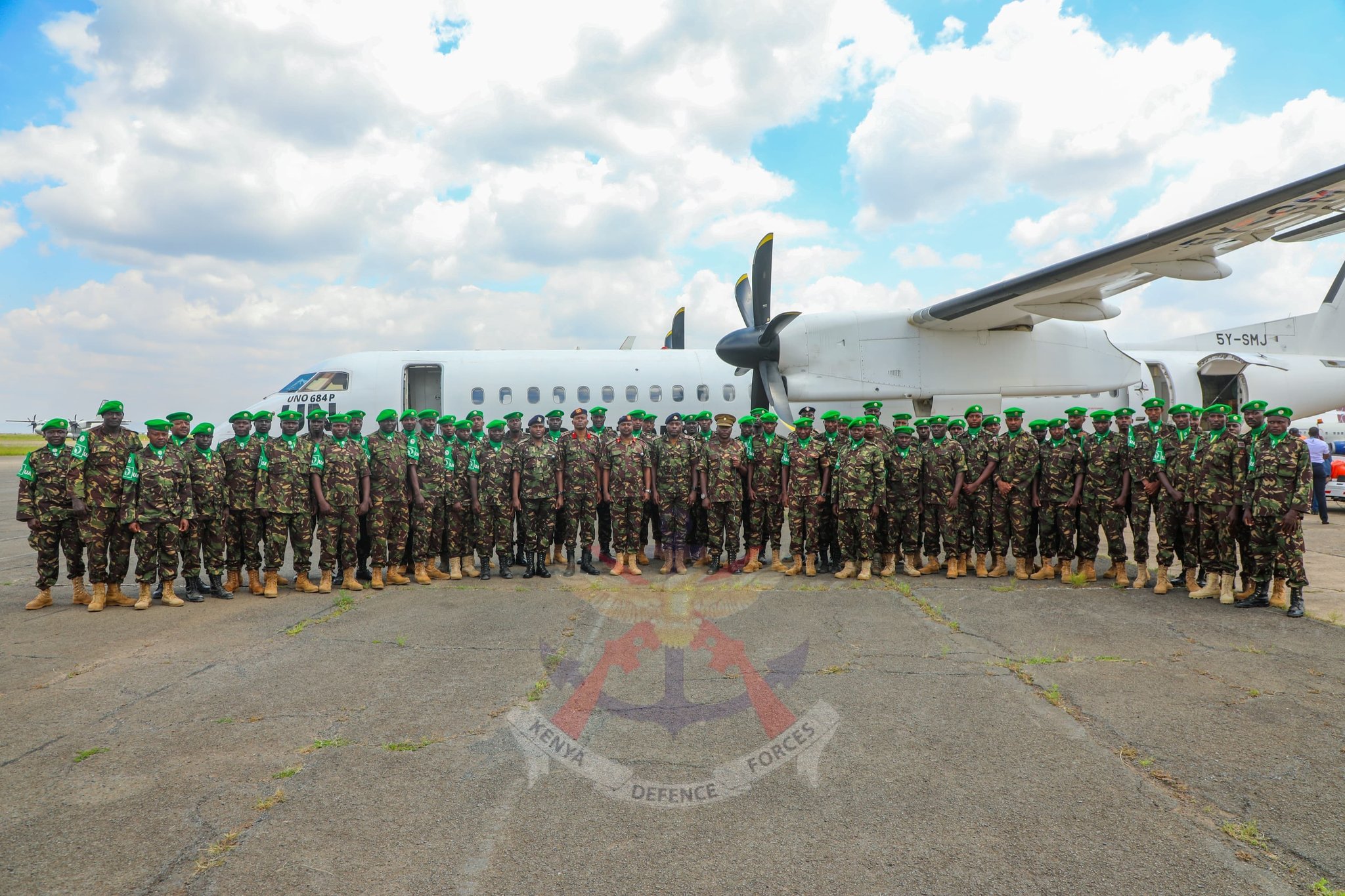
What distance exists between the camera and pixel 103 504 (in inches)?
268

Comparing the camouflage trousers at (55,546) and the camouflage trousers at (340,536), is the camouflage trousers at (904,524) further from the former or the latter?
the camouflage trousers at (55,546)

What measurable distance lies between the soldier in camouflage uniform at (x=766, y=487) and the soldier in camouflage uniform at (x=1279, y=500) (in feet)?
14.7

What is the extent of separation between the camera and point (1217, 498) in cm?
685

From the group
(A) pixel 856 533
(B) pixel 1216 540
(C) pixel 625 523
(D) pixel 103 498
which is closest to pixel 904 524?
(A) pixel 856 533

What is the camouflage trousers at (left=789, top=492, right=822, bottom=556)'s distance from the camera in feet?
27.1

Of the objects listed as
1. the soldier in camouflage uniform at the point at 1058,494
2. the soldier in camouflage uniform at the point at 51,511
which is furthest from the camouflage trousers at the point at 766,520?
the soldier in camouflage uniform at the point at 51,511

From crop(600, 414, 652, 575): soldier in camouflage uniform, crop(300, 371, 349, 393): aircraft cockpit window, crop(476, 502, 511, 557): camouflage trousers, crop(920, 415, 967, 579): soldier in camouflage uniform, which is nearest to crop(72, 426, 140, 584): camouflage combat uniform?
crop(476, 502, 511, 557): camouflage trousers

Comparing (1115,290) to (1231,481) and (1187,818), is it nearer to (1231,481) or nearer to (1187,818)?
(1231,481)

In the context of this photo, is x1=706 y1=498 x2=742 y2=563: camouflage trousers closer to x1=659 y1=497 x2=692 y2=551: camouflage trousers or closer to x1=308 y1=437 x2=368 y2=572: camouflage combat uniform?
x1=659 y1=497 x2=692 y2=551: camouflage trousers

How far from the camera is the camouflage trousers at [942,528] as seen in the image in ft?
27.2

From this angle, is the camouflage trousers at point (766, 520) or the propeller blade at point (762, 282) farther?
the propeller blade at point (762, 282)

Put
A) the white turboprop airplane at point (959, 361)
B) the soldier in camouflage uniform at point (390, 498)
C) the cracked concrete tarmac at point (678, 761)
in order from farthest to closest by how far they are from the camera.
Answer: the white turboprop airplane at point (959, 361), the soldier in camouflage uniform at point (390, 498), the cracked concrete tarmac at point (678, 761)

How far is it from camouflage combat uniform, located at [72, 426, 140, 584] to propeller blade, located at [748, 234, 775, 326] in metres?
8.58

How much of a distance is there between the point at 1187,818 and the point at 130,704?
223 inches
